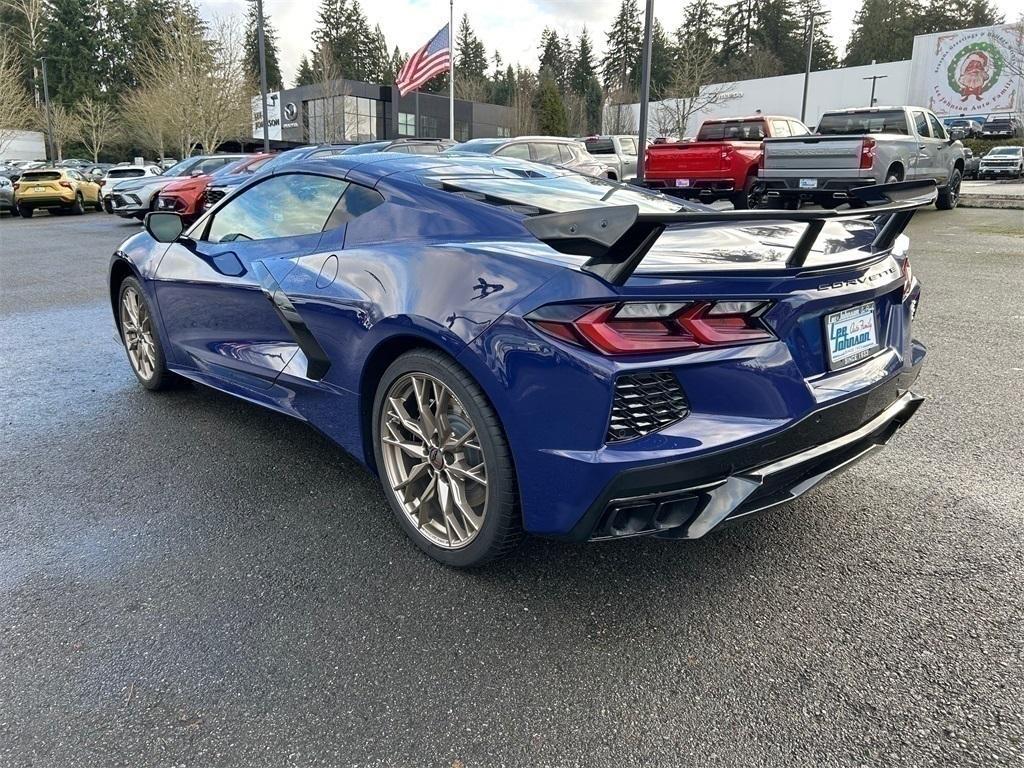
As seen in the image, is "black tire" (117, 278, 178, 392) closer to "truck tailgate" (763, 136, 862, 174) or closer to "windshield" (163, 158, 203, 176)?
"truck tailgate" (763, 136, 862, 174)

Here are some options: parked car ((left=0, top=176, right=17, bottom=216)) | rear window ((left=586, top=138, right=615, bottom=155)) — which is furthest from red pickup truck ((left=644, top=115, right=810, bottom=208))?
parked car ((left=0, top=176, right=17, bottom=216))

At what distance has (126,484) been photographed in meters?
3.53

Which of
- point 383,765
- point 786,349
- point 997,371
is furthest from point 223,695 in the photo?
point 997,371

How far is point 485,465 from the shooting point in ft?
8.13

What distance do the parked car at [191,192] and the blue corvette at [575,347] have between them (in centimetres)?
1390

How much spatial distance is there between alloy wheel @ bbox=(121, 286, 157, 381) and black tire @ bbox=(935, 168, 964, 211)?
52.5ft

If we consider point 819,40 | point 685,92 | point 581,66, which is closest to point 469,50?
point 581,66

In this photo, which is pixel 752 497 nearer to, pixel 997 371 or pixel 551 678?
pixel 551 678

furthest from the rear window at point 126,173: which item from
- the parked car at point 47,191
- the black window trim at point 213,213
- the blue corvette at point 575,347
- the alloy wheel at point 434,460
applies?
the alloy wheel at point 434,460

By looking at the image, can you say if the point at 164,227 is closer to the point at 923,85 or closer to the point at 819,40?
the point at 923,85

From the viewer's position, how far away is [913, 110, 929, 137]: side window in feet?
46.8

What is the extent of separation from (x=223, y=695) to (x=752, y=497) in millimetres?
1615

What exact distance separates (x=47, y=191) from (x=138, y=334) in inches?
916

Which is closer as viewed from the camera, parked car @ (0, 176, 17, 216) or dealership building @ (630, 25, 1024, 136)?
parked car @ (0, 176, 17, 216)
